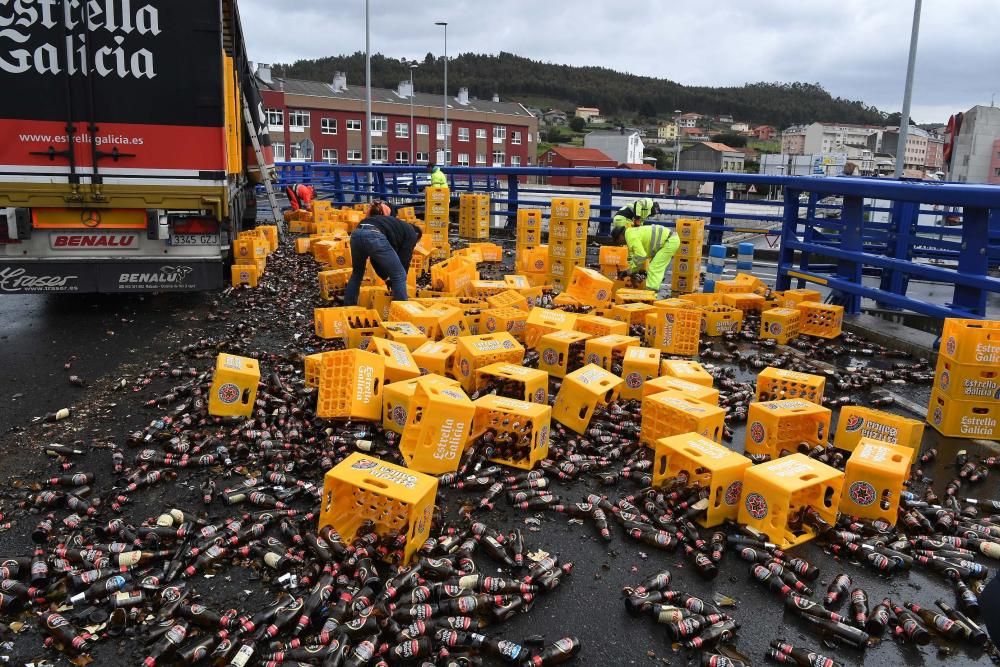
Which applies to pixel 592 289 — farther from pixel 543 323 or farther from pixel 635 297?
pixel 543 323

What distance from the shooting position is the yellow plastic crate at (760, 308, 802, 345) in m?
8.77

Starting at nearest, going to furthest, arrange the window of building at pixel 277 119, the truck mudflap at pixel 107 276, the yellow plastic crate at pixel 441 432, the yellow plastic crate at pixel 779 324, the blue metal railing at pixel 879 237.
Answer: the yellow plastic crate at pixel 441 432 → the blue metal railing at pixel 879 237 → the truck mudflap at pixel 107 276 → the yellow plastic crate at pixel 779 324 → the window of building at pixel 277 119

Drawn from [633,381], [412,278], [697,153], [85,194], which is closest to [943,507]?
[633,381]

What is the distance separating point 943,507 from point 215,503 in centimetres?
478

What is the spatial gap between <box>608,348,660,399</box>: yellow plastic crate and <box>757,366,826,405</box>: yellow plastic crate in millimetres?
931

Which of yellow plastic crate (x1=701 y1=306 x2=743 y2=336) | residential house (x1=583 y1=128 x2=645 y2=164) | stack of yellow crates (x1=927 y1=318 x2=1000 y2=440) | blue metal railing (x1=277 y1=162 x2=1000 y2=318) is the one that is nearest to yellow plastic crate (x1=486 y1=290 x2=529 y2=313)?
yellow plastic crate (x1=701 y1=306 x2=743 y2=336)

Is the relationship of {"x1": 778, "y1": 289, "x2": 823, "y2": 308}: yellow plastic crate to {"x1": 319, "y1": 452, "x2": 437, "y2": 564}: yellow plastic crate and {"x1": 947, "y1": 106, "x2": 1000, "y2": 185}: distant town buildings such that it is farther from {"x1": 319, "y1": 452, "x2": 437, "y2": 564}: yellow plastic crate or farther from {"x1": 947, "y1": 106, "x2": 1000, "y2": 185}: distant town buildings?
{"x1": 947, "y1": 106, "x2": 1000, "y2": 185}: distant town buildings

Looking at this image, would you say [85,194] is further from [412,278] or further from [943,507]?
[943,507]

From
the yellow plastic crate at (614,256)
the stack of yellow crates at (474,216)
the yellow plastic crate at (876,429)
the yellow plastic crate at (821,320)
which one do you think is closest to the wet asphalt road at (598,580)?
the yellow plastic crate at (876,429)

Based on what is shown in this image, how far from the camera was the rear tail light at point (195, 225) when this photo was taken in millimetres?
9125

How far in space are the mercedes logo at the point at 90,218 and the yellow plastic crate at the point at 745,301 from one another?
26.5ft

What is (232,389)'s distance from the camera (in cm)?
593

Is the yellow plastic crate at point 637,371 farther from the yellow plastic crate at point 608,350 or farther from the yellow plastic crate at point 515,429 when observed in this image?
the yellow plastic crate at point 515,429

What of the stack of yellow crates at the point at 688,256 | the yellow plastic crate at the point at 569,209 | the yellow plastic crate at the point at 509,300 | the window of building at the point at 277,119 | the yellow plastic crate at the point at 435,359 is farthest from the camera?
the window of building at the point at 277,119
